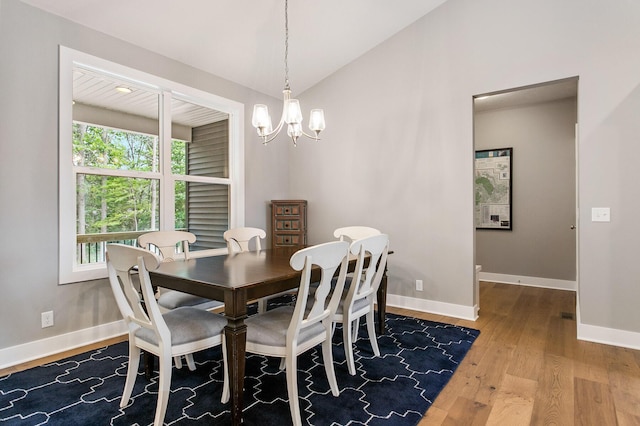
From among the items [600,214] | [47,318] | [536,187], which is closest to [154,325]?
[47,318]

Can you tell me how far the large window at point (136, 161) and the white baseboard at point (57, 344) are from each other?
0.45m

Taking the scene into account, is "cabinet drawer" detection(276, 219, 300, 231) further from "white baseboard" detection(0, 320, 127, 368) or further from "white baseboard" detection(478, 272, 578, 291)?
"white baseboard" detection(478, 272, 578, 291)

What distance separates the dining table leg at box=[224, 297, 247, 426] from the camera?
170cm

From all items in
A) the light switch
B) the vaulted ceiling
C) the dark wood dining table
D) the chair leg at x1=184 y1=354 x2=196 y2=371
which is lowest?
the chair leg at x1=184 y1=354 x2=196 y2=371

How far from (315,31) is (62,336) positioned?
3621mm

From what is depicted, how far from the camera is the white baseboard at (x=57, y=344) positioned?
2.53m

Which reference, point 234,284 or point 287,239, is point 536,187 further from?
point 234,284

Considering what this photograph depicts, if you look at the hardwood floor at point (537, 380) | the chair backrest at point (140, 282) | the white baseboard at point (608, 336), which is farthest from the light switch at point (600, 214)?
the chair backrest at point (140, 282)

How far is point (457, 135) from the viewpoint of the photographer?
3625 millimetres

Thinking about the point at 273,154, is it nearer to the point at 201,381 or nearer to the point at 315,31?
the point at 315,31

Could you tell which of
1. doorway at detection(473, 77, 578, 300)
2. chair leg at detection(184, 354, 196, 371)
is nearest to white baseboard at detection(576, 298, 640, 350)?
doorway at detection(473, 77, 578, 300)

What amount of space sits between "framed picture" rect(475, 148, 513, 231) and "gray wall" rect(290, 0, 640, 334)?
214 cm

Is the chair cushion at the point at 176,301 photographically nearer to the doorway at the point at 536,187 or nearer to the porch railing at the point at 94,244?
the porch railing at the point at 94,244

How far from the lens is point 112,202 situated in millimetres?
3219
